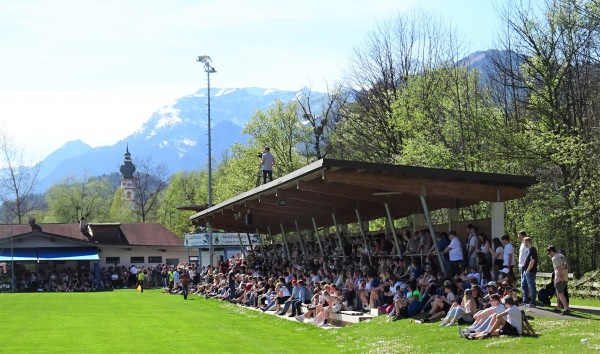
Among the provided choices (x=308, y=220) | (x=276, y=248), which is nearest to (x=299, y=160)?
(x=276, y=248)

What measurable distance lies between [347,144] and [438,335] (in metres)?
32.6

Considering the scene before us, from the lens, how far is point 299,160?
60.9m

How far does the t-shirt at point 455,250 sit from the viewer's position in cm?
2050

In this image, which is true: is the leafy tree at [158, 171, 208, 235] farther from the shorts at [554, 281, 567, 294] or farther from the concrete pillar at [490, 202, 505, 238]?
the shorts at [554, 281, 567, 294]

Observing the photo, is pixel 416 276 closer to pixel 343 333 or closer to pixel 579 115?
pixel 343 333

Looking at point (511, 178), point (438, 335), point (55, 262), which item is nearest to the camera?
point (438, 335)

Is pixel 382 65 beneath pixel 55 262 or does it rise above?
above

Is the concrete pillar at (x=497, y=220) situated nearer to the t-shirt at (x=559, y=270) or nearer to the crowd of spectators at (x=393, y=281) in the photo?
the crowd of spectators at (x=393, y=281)

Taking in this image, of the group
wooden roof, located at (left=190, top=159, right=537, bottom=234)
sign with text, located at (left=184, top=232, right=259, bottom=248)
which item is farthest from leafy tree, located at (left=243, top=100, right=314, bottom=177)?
wooden roof, located at (left=190, top=159, right=537, bottom=234)

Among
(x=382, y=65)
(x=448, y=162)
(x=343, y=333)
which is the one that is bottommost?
(x=343, y=333)

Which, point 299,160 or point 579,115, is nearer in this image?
point 579,115

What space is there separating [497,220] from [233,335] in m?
7.02

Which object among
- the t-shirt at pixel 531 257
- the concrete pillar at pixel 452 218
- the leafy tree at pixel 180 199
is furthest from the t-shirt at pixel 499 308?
the leafy tree at pixel 180 199

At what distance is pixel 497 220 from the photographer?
807 inches
